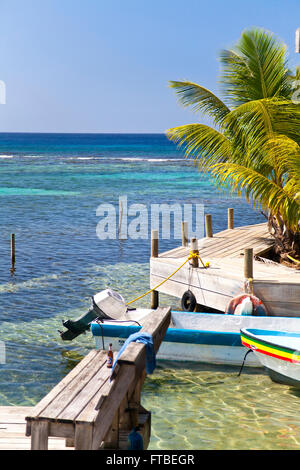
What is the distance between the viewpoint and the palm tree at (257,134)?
49.9 ft

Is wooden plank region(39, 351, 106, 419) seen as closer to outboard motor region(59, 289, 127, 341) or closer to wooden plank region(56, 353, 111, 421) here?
wooden plank region(56, 353, 111, 421)

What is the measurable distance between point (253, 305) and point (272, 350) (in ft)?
6.56

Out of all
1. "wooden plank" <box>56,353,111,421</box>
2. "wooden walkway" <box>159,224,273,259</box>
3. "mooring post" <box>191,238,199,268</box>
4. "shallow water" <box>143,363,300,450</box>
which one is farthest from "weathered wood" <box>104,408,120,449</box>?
"wooden walkway" <box>159,224,273,259</box>

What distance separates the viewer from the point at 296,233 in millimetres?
15836

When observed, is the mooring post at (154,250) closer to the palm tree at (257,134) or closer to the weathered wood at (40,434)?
the palm tree at (257,134)

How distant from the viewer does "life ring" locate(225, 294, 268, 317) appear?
44.1 ft

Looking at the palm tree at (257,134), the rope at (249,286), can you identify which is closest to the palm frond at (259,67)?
the palm tree at (257,134)

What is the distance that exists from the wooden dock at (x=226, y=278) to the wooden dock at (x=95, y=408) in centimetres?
664

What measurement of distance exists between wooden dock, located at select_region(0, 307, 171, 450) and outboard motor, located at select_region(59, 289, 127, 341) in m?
5.94

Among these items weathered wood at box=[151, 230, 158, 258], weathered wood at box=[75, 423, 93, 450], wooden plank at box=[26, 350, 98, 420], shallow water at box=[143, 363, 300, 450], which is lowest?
shallow water at box=[143, 363, 300, 450]

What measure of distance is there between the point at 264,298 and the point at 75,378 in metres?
7.98

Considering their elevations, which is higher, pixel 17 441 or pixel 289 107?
pixel 289 107

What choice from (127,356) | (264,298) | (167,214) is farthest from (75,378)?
(167,214)

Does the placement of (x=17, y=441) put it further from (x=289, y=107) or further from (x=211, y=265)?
(x=289, y=107)
